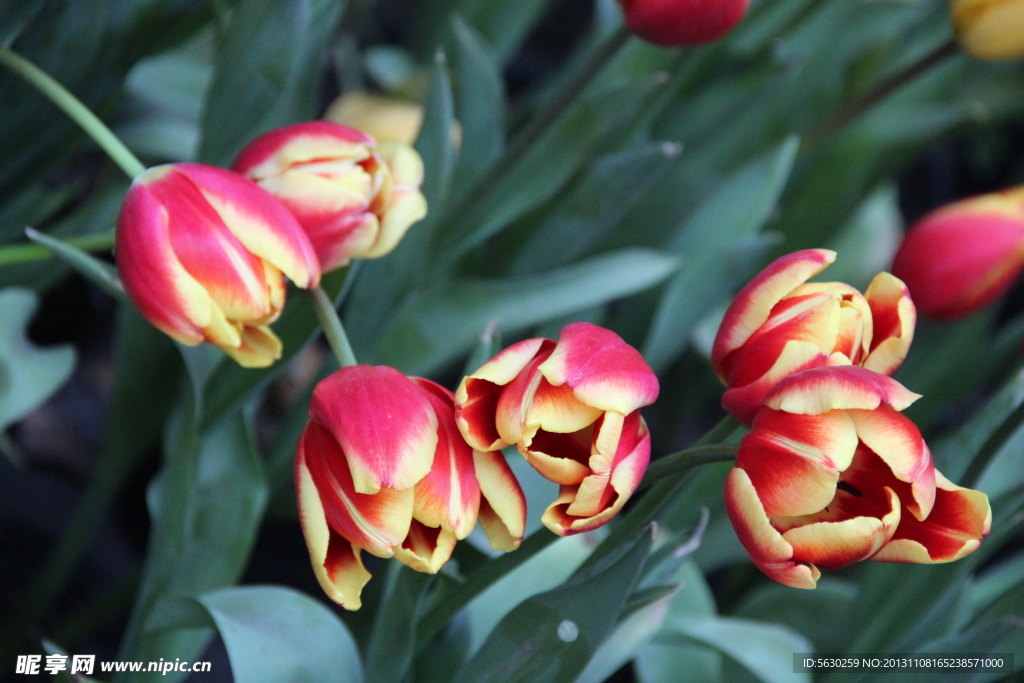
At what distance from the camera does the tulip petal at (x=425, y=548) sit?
273 millimetres

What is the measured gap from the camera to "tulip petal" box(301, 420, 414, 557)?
0.27 meters

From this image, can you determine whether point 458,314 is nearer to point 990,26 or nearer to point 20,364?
point 20,364

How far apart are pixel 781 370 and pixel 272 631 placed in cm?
25

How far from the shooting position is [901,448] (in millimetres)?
250

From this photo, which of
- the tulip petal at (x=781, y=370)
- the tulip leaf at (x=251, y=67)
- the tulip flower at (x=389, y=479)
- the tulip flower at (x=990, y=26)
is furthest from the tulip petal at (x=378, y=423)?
the tulip flower at (x=990, y=26)

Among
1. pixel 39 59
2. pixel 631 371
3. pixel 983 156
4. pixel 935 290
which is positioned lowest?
pixel 983 156

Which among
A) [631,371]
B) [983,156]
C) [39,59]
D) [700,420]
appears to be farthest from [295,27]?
[983,156]

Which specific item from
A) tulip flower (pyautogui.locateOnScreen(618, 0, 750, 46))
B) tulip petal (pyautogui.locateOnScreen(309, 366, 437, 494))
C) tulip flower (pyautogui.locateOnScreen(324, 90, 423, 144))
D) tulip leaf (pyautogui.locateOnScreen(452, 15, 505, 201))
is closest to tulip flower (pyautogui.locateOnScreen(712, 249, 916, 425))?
tulip petal (pyautogui.locateOnScreen(309, 366, 437, 494))

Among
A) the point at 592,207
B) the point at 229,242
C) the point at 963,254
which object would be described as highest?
the point at 229,242

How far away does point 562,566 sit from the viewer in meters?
0.50

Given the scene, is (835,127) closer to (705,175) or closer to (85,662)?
(705,175)

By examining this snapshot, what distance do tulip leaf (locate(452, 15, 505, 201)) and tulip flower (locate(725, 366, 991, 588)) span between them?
0.36 metres

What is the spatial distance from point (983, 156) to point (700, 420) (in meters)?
0.55

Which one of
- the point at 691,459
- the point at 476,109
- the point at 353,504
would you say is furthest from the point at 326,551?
the point at 476,109
